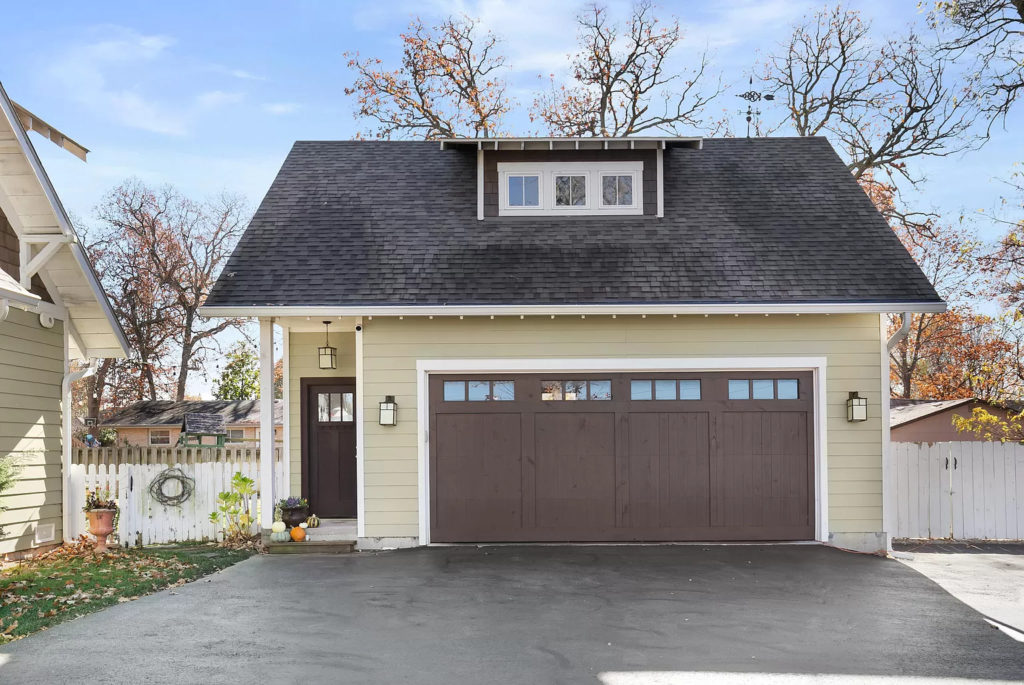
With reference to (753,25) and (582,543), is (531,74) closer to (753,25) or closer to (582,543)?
(753,25)

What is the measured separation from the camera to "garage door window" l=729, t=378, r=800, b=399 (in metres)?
12.0

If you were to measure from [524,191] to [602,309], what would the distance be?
2846mm

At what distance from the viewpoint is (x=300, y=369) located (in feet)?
44.1

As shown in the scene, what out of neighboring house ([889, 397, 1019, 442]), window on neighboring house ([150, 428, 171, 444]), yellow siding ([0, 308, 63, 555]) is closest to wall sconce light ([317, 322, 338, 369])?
yellow siding ([0, 308, 63, 555])

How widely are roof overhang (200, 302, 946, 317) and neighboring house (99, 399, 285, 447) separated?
23961mm

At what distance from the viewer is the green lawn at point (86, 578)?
797 cm

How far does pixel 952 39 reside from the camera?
15.2 meters

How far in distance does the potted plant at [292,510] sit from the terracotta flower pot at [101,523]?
7.01 feet

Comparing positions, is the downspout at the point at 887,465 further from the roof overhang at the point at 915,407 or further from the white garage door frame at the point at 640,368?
the roof overhang at the point at 915,407

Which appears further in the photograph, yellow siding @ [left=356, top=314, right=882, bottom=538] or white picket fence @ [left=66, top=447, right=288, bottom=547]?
white picket fence @ [left=66, top=447, right=288, bottom=547]

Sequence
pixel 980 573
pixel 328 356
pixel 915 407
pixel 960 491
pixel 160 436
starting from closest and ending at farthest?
pixel 980 573, pixel 328 356, pixel 960 491, pixel 915 407, pixel 160 436

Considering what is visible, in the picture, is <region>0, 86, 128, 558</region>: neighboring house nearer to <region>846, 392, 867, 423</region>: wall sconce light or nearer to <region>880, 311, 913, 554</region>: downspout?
<region>846, 392, 867, 423</region>: wall sconce light

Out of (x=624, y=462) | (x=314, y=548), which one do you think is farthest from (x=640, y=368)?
(x=314, y=548)

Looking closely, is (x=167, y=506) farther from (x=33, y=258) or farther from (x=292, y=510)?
(x=33, y=258)
